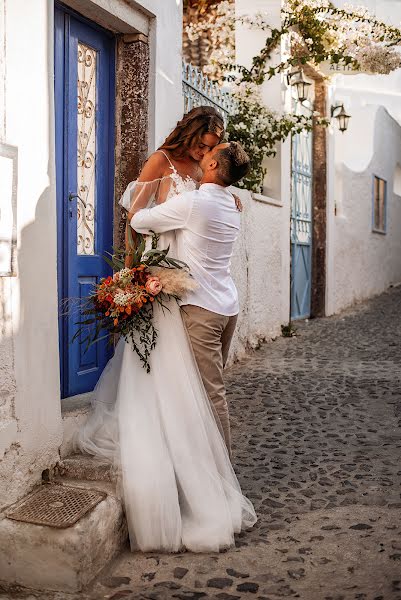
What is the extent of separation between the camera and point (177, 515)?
342 cm

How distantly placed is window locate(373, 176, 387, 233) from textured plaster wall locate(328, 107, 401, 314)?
0.62 feet

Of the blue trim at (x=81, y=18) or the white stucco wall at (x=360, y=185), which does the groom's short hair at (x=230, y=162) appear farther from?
the white stucco wall at (x=360, y=185)

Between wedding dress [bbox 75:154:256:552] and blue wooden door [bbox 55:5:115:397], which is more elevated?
blue wooden door [bbox 55:5:115:397]

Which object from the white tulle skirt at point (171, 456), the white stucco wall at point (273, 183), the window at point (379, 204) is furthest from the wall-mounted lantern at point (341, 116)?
the white tulle skirt at point (171, 456)

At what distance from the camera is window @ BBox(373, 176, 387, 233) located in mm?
15314

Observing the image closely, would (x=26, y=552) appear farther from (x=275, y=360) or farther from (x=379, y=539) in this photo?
(x=275, y=360)

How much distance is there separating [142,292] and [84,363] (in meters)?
1.31

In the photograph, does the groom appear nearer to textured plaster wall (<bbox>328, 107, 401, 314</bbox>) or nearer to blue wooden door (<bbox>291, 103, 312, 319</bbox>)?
blue wooden door (<bbox>291, 103, 312, 319</bbox>)

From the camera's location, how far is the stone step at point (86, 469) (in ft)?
12.1

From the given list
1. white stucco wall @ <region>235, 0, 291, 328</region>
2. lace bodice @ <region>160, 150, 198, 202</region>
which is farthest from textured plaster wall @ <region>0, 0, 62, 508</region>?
white stucco wall @ <region>235, 0, 291, 328</region>

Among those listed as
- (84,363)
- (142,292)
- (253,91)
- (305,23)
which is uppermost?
(305,23)

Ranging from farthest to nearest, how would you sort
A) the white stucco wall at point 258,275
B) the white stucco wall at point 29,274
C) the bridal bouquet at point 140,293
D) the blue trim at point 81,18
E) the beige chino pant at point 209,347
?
the white stucco wall at point 258,275, the blue trim at point 81,18, the beige chino pant at point 209,347, the bridal bouquet at point 140,293, the white stucco wall at point 29,274

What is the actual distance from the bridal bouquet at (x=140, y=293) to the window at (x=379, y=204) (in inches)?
476

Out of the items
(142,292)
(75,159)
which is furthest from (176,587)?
(75,159)
